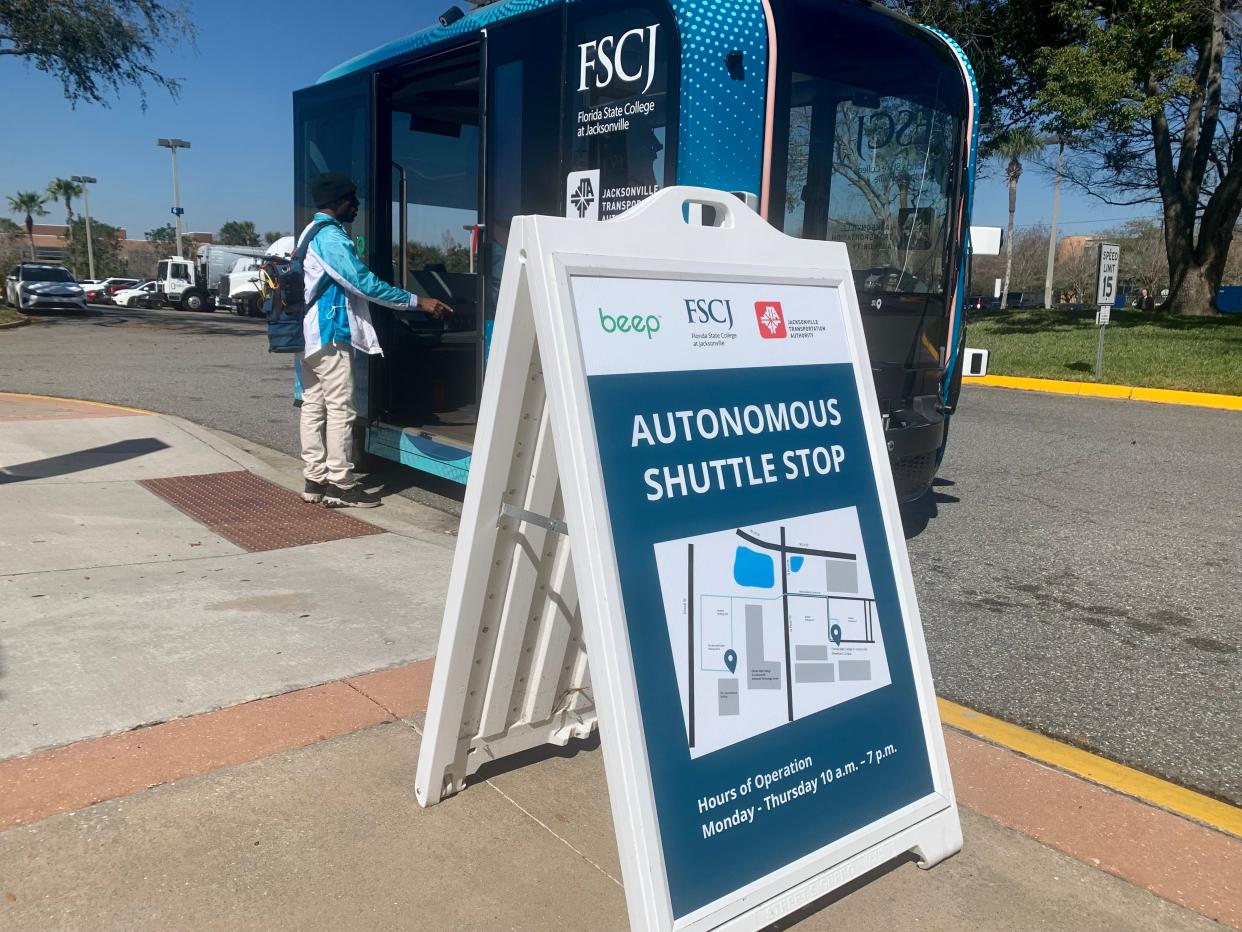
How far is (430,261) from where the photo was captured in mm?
6547

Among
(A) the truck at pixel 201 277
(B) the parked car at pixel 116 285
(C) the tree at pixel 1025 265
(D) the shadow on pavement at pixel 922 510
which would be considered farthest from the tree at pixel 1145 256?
(D) the shadow on pavement at pixel 922 510

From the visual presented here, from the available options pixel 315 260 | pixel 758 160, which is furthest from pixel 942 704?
pixel 315 260

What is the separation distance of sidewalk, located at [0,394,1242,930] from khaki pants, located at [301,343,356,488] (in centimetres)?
162

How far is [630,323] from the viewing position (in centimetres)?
210

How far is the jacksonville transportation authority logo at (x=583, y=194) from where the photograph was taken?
15.1 ft

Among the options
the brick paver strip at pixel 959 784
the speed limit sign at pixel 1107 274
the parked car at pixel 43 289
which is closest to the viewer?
the brick paver strip at pixel 959 784

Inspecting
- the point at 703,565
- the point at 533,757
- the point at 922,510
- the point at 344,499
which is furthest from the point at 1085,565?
the point at 344,499

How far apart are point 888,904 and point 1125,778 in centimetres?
110

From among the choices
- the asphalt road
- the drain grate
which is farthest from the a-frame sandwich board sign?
the drain grate

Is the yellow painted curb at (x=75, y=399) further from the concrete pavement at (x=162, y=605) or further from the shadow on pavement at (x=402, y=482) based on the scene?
the shadow on pavement at (x=402, y=482)

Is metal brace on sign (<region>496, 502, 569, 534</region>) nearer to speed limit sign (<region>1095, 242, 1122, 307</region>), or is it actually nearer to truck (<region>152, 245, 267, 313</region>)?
speed limit sign (<region>1095, 242, 1122, 307</region>)

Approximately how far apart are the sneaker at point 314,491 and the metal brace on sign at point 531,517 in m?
3.86

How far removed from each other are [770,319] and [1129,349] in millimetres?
15453

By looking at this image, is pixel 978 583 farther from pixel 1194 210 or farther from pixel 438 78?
pixel 1194 210
